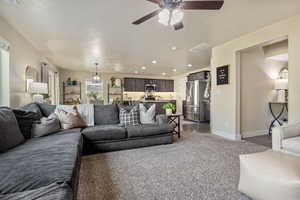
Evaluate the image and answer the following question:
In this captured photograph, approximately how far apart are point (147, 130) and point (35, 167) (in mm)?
2100

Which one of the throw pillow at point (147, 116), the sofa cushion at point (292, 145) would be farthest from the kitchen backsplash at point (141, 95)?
the sofa cushion at point (292, 145)

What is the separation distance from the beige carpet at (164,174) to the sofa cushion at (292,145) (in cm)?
69

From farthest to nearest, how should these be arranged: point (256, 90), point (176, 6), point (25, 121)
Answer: point (256, 90) < point (25, 121) < point (176, 6)

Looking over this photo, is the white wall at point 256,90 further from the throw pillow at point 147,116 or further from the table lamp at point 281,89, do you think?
the throw pillow at point 147,116

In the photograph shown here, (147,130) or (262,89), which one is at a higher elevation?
(262,89)

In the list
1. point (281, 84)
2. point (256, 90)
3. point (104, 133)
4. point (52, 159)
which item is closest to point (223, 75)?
point (256, 90)

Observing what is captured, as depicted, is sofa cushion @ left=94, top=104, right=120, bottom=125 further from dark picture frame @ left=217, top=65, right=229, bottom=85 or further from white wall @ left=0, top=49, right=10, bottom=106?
dark picture frame @ left=217, top=65, right=229, bottom=85

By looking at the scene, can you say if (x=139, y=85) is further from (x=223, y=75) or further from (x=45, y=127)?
(x=45, y=127)

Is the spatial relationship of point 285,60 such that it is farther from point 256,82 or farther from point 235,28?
point 235,28

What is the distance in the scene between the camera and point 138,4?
223 centimetres

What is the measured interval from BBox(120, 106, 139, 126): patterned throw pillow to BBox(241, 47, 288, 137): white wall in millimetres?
2695

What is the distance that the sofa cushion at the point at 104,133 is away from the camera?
9.09 feet

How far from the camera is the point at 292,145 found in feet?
6.84

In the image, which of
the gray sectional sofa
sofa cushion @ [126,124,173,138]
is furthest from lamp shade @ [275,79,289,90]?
the gray sectional sofa
